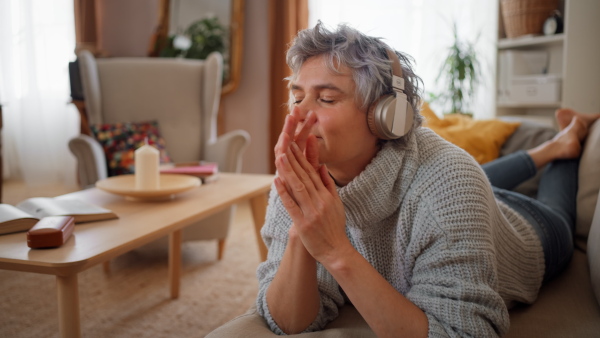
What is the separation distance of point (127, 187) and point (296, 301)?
96cm

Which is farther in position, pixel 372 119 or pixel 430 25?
pixel 430 25

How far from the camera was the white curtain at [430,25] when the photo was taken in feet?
11.0


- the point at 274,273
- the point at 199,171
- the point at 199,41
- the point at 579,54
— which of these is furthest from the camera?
the point at 199,41

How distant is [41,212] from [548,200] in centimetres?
142

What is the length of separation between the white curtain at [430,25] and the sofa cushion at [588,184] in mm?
1662

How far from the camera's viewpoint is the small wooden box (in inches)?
44.3

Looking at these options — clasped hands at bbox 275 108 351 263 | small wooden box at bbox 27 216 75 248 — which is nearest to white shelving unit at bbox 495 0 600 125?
clasped hands at bbox 275 108 351 263

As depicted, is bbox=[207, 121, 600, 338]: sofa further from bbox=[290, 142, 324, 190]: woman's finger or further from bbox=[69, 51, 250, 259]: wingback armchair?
bbox=[69, 51, 250, 259]: wingback armchair

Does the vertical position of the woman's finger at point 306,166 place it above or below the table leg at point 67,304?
above

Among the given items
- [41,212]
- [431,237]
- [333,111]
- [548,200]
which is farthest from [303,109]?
[548,200]

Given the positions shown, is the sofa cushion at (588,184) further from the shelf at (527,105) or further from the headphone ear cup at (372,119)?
the shelf at (527,105)

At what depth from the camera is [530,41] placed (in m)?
2.92

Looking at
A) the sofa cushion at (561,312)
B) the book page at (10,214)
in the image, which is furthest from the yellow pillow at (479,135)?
the book page at (10,214)

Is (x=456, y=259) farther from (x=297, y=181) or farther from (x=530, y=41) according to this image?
(x=530, y=41)
